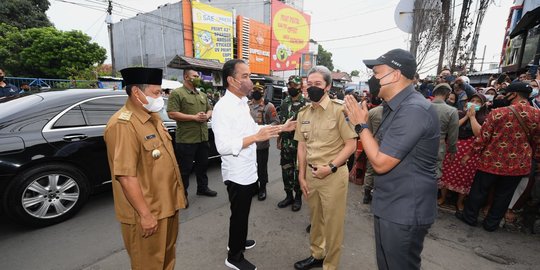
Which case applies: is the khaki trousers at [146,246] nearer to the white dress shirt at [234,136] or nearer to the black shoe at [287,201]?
the white dress shirt at [234,136]

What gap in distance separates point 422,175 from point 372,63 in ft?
2.45

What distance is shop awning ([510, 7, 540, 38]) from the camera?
7.24 meters

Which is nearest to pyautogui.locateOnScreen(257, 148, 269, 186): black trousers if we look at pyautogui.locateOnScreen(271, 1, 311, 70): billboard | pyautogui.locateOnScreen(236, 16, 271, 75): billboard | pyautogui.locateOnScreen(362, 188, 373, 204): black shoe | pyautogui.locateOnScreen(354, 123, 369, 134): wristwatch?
pyautogui.locateOnScreen(362, 188, 373, 204): black shoe

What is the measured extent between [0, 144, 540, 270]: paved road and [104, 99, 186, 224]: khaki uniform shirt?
1.12 meters

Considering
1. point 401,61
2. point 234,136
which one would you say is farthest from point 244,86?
point 401,61

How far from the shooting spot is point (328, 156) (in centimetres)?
233

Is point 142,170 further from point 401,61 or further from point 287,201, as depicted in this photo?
point 287,201

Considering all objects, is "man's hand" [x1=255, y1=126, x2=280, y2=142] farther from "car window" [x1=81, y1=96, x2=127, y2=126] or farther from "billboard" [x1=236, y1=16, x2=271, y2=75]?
"billboard" [x1=236, y1=16, x2=271, y2=75]

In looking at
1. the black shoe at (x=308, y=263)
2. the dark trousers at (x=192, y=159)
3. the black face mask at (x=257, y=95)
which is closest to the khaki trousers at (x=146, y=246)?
the black shoe at (x=308, y=263)

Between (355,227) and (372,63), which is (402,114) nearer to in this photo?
(372,63)

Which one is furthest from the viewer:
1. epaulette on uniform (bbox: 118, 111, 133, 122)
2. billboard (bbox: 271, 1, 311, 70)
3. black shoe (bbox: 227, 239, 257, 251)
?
billboard (bbox: 271, 1, 311, 70)

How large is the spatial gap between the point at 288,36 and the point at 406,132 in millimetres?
30903

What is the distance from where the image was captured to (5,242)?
9.41 ft

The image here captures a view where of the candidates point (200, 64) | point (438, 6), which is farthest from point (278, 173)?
point (200, 64)
